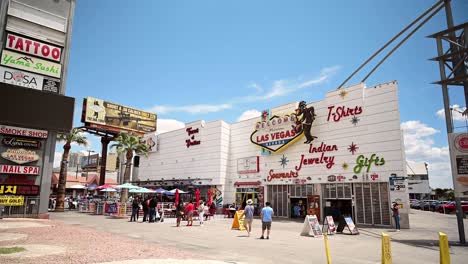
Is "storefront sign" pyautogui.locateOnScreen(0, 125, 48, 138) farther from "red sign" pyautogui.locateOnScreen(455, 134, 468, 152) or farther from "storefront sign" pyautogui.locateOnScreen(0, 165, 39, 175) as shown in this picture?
"red sign" pyautogui.locateOnScreen(455, 134, 468, 152)

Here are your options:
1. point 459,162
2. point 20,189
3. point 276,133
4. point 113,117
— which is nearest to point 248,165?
point 276,133

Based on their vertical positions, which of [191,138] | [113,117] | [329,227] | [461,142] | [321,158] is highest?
[113,117]

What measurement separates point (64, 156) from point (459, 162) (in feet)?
121

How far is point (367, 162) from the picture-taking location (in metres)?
24.9

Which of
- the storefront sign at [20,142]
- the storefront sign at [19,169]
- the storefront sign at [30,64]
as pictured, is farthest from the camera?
the storefront sign at [30,64]

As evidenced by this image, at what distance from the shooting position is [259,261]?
9.77 meters

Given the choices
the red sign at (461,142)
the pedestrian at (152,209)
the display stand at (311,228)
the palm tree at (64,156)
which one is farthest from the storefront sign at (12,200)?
the red sign at (461,142)

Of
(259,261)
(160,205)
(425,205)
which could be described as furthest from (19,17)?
(425,205)

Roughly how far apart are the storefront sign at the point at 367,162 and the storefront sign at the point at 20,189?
24.5 metres

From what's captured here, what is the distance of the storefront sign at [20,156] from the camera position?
22.6 metres

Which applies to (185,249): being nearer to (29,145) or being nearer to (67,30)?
(29,145)

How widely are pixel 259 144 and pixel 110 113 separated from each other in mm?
32645

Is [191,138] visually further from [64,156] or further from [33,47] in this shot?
[33,47]

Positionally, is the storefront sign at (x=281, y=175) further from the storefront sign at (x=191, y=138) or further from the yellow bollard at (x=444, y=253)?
the yellow bollard at (x=444, y=253)
